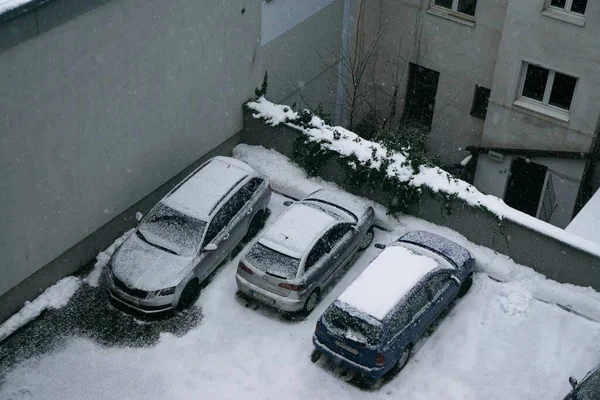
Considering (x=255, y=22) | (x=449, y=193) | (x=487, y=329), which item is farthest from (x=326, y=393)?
(x=255, y=22)

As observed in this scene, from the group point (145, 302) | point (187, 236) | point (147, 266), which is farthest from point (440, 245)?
point (145, 302)

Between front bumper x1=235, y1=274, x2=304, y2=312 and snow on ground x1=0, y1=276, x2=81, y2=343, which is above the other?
front bumper x1=235, y1=274, x2=304, y2=312

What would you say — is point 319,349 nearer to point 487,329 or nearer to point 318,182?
point 487,329

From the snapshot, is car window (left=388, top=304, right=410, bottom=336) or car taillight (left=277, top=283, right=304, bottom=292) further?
car taillight (left=277, top=283, right=304, bottom=292)

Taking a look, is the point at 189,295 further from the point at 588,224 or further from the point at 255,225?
the point at 588,224

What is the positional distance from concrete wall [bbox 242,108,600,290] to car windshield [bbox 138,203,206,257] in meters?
4.34

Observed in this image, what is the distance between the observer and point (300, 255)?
1609 cm

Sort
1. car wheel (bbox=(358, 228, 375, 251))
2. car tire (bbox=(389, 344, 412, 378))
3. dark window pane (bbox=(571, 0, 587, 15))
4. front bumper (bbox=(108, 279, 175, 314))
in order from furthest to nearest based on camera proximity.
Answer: dark window pane (bbox=(571, 0, 587, 15)) < car wheel (bbox=(358, 228, 375, 251)) < front bumper (bbox=(108, 279, 175, 314)) < car tire (bbox=(389, 344, 412, 378))

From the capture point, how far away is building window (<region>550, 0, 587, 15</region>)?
19.7m

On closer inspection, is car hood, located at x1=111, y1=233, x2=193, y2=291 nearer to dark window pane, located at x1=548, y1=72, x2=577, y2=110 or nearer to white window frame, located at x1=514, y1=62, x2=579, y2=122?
white window frame, located at x1=514, y1=62, x2=579, y2=122

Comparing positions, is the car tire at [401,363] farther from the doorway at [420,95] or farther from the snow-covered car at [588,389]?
the doorway at [420,95]

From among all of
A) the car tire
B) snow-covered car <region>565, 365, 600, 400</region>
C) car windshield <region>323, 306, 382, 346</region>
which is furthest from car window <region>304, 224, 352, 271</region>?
snow-covered car <region>565, 365, 600, 400</region>

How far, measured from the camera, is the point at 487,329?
53.6ft

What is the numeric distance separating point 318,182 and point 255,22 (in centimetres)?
448
